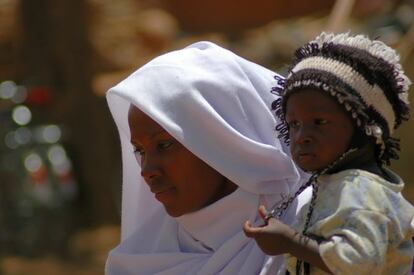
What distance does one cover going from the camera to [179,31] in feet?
48.6

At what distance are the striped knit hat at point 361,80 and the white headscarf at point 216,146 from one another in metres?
0.39

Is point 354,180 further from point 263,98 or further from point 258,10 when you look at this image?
point 258,10

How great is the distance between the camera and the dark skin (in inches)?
128

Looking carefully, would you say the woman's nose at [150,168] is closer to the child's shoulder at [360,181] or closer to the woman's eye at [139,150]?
the woman's eye at [139,150]

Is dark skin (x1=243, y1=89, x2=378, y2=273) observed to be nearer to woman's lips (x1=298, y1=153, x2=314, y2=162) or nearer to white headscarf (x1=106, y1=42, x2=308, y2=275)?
woman's lips (x1=298, y1=153, x2=314, y2=162)

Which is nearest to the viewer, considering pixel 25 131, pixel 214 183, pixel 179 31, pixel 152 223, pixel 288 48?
pixel 214 183

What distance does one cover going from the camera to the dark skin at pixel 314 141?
10.7 ft

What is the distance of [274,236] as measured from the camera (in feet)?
10.7

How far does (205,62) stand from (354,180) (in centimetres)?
85

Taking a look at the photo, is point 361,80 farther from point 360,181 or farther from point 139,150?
point 139,150

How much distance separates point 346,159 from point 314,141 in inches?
3.6

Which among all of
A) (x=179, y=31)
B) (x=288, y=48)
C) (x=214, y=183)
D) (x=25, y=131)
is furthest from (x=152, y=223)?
(x=179, y=31)

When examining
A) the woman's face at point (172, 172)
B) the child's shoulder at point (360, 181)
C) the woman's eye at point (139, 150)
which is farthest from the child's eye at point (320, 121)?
the woman's eye at point (139, 150)

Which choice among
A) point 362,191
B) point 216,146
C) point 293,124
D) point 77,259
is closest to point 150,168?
point 216,146
